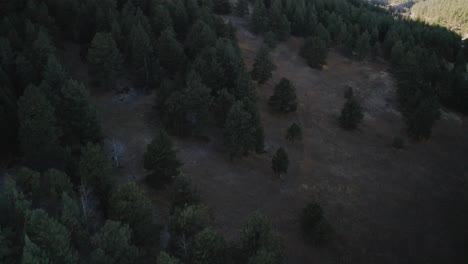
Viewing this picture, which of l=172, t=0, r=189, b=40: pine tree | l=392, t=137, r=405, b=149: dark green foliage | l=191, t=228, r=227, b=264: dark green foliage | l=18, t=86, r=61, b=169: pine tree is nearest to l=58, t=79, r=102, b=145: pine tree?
l=18, t=86, r=61, b=169: pine tree

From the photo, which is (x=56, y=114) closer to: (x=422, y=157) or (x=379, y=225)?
(x=379, y=225)

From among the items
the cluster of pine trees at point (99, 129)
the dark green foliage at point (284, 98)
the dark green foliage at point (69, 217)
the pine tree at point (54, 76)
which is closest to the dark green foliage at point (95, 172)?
the cluster of pine trees at point (99, 129)

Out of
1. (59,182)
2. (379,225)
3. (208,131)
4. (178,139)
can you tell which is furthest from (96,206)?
(379,225)

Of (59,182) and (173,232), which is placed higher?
(59,182)

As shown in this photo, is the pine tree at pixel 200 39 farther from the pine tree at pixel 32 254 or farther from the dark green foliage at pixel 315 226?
the pine tree at pixel 32 254

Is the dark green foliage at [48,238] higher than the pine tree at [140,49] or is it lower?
higher

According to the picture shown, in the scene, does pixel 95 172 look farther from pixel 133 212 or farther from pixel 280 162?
pixel 280 162
